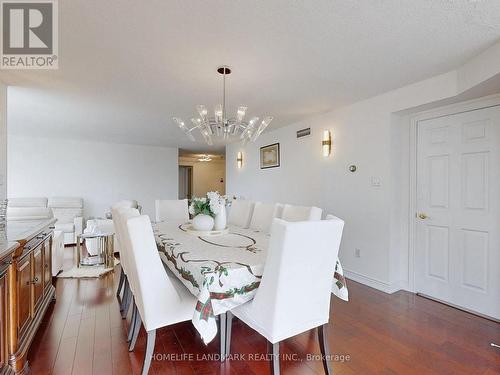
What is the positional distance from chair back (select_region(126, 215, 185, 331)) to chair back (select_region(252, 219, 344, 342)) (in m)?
0.59

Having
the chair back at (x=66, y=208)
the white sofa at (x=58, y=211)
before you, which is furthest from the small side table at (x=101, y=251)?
the chair back at (x=66, y=208)

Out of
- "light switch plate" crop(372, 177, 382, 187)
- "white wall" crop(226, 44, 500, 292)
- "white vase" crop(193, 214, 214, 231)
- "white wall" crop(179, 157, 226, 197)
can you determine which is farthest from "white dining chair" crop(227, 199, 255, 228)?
"white wall" crop(179, 157, 226, 197)

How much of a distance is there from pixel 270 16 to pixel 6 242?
2.13 meters

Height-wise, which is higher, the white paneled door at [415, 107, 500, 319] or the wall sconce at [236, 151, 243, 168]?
the wall sconce at [236, 151, 243, 168]

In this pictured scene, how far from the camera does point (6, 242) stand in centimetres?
159

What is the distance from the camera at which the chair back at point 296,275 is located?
1382mm

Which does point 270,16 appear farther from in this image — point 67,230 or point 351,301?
point 67,230

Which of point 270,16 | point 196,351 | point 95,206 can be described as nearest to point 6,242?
point 196,351

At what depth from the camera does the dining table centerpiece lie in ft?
8.36

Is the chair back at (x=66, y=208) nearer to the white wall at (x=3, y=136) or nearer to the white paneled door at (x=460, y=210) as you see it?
the white wall at (x=3, y=136)

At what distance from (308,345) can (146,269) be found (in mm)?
1346

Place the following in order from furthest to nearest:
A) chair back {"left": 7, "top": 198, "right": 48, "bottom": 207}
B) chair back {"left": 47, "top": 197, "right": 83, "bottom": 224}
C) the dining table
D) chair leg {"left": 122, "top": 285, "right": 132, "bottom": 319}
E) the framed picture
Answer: chair back {"left": 47, "top": 197, "right": 83, "bottom": 224}, chair back {"left": 7, "top": 198, "right": 48, "bottom": 207}, the framed picture, chair leg {"left": 122, "top": 285, "right": 132, "bottom": 319}, the dining table

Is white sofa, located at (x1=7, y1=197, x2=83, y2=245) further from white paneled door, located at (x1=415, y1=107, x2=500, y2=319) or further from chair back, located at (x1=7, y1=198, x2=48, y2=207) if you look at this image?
white paneled door, located at (x1=415, y1=107, x2=500, y2=319)

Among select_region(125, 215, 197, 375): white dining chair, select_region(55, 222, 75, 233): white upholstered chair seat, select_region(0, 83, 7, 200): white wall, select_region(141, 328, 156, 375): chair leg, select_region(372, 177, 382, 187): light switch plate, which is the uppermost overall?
select_region(0, 83, 7, 200): white wall
